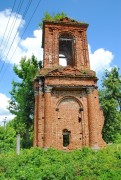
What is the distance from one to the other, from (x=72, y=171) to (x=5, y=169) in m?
3.45

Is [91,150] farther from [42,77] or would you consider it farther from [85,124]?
[42,77]

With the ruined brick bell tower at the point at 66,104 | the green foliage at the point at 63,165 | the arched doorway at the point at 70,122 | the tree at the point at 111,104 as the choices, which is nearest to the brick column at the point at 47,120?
the ruined brick bell tower at the point at 66,104

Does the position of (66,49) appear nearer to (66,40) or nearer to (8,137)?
(66,40)

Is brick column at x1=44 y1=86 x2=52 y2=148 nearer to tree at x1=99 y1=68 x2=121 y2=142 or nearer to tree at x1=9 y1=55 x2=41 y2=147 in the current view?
tree at x1=9 y1=55 x2=41 y2=147

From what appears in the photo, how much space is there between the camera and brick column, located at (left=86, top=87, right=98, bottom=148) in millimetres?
14905

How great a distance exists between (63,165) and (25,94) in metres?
12.4

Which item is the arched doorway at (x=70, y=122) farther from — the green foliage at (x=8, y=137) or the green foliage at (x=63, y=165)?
the green foliage at (x=8, y=137)

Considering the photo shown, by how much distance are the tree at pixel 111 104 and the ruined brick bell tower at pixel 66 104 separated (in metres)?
9.57

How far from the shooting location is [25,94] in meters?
23.1

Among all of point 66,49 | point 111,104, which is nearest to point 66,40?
point 66,49

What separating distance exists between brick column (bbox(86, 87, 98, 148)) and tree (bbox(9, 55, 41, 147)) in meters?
8.44

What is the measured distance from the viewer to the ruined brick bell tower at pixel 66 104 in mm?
15039

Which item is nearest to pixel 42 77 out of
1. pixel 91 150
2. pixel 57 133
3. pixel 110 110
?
pixel 57 133

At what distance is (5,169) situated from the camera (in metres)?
11.8
